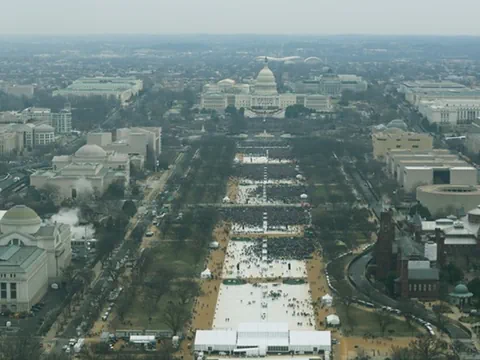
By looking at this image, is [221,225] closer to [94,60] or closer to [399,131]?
[399,131]

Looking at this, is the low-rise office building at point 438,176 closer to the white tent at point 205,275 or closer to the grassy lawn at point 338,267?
the grassy lawn at point 338,267

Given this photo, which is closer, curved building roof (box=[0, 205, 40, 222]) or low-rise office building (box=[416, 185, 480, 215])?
curved building roof (box=[0, 205, 40, 222])

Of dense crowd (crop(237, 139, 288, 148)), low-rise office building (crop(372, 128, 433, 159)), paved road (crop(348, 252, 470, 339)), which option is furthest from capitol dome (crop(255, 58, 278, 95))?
paved road (crop(348, 252, 470, 339))

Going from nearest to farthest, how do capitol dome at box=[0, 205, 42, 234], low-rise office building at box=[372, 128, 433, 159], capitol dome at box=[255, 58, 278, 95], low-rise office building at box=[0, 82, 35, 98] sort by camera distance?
capitol dome at box=[0, 205, 42, 234] < low-rise office building at box=[372, 128, 433, 159] < capitol dome at box=[255, 58, 278, 95] < low-rise office building at box=[0, 82, 35, 98]

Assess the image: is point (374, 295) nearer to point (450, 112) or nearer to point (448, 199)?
point (448, 199)

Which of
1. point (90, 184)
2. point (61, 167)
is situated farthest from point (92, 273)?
point (61, 167)

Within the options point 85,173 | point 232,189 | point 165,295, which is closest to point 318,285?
point 165,295

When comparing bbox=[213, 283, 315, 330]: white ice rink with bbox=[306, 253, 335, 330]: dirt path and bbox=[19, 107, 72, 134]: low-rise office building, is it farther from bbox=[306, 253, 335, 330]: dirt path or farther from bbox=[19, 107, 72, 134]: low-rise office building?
bbox=[19, 107, 72, 134]: low-rise office building
